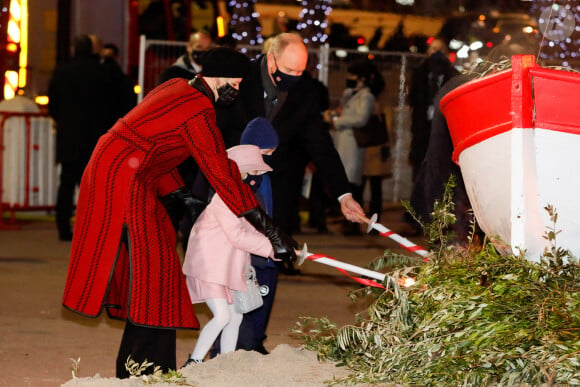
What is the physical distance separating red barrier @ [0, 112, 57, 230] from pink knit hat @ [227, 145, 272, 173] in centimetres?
782

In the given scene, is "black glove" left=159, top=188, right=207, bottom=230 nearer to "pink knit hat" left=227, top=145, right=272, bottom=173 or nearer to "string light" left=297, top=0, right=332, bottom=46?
"pink knit hat" left=227, top=145, right=272, bottom=173

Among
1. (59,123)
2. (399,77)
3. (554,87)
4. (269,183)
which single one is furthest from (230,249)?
(399,77)

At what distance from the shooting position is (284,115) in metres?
7.02

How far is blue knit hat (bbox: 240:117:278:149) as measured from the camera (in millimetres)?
6414

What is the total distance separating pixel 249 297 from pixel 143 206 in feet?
3.51

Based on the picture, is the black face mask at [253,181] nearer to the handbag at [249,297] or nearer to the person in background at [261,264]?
the person in background at [261,264]

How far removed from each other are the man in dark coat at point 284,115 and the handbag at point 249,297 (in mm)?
387

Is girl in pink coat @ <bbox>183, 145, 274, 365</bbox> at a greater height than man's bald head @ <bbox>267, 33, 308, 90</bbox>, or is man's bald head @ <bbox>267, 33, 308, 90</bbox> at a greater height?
man's bald head @ <bbox>267, 33, 308, 90</bbox>

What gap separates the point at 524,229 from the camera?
18.3 ft

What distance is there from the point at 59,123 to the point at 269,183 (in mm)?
5976

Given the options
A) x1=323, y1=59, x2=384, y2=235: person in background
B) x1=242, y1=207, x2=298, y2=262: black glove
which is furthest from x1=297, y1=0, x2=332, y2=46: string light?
x1=242, y1=207, x2=298, y2=262: black glove

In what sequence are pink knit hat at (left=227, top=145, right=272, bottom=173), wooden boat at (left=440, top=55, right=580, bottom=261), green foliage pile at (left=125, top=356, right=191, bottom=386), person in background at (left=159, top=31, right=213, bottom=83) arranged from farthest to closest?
person in background at (left=159, top=31, right=213, bottom=83) < pink knit hat at (left=227, top=145, right=272, bottom=173) < wooden boat at (left=440, top=55, right=580, bottom=261) < green foliage pile at (left=125, top=356, right=191, bottom=386)

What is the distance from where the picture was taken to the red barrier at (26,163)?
13.6 m

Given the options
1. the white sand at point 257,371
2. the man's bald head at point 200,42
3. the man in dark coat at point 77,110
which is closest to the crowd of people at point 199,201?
the white sand at point 257,371
